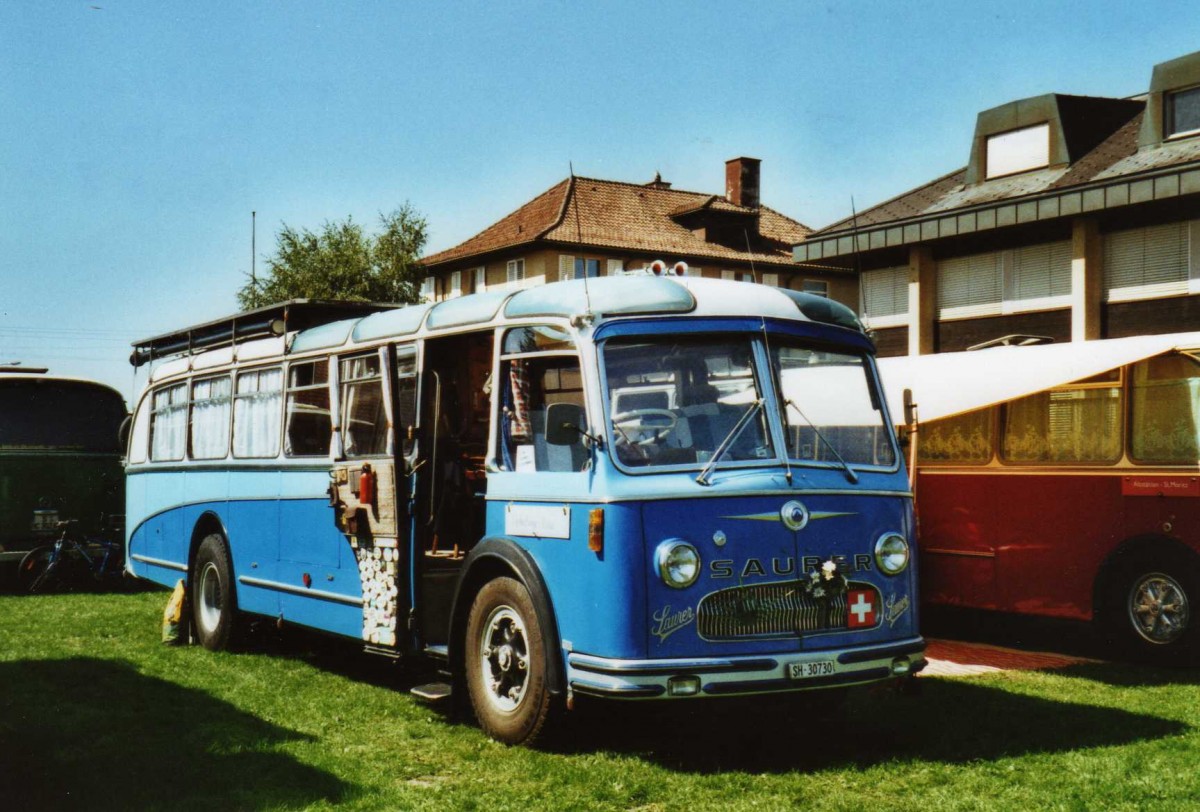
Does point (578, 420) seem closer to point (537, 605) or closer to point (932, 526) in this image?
point (537, 605)

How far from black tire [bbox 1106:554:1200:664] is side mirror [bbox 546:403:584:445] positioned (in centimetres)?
651

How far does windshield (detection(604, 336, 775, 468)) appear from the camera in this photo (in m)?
7.56

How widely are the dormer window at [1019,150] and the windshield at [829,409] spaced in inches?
785

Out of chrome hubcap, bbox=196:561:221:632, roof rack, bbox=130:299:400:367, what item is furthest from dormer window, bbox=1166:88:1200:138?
chrome hubcap, bbox=196:561:221:632

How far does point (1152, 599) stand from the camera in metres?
11.8

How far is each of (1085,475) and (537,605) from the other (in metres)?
6.84

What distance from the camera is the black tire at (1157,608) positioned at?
1148 centimetres

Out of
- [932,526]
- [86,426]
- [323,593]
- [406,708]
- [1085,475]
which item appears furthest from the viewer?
[86,426]

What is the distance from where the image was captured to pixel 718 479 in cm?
740

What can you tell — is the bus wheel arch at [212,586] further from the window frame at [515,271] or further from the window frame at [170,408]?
the window frame at [515,271]

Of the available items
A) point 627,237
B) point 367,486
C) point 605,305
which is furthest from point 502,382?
point 627,237

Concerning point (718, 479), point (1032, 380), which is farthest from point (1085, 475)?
point (718, 479)

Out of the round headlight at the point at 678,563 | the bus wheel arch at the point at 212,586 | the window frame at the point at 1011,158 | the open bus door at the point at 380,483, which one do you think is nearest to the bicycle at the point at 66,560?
the bus wheel arch at the point at 212,586

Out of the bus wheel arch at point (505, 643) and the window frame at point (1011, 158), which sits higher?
the window frame at point (1011, 158)
